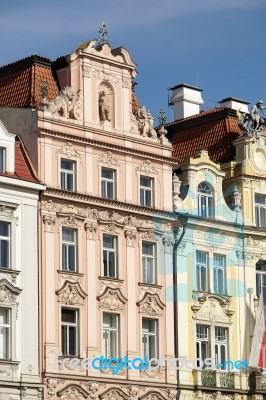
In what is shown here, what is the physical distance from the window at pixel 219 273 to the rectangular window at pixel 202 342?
6.79 feet

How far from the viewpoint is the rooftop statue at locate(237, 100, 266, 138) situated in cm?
6969

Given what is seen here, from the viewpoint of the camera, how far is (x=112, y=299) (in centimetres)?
6112

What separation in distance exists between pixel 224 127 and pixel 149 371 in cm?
1497

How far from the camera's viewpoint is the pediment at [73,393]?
57.9 m

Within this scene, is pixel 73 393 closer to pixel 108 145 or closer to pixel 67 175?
pixel 67 175

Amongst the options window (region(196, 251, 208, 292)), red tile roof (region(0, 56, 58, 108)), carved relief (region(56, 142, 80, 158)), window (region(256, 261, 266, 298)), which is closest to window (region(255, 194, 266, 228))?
window (region(256, 261, 266, 298))

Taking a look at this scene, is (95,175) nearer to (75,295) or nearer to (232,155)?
(75,295)

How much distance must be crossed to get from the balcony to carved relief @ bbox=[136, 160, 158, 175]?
9.29 metres

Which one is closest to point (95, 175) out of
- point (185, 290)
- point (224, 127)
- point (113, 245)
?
point (113, 245)

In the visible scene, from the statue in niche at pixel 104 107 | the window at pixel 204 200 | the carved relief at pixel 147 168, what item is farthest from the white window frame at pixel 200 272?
the statue in niche at pixel 104 107

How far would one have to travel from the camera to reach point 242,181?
68.9 m

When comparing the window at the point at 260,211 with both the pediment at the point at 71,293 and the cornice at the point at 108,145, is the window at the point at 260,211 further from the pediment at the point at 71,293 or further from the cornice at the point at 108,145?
the pediment at the point at 71,293

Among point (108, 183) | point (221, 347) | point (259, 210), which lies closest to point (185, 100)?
point (259, 210)

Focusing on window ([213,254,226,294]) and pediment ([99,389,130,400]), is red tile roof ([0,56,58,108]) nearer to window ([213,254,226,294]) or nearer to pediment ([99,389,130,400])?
window ([213,254,226,294])
